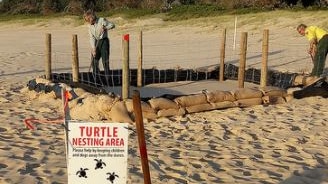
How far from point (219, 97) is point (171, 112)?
36.1 inches

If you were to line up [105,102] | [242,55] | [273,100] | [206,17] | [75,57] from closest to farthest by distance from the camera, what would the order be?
[105,102], [273,100], [75,57], [242,55], [206,17]

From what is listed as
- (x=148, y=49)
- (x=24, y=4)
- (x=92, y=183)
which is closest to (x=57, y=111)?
(x=92, y=183)

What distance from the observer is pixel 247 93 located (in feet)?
29.3

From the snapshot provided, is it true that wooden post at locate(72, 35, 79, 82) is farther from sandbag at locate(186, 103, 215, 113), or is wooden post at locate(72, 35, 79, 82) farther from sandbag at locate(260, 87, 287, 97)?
sandbag at locate(260, 87, 287, 97)

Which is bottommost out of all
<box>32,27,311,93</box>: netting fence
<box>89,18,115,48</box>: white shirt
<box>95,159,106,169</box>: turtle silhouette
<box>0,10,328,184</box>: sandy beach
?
<box>32,27,311,93</box>: netting fence

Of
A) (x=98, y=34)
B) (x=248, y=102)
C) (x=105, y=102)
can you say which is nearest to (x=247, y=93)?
(x=248, y=102)

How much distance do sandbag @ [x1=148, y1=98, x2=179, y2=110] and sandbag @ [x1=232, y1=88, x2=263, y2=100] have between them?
1136 mm

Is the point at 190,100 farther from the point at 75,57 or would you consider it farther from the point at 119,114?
the point at 75,57

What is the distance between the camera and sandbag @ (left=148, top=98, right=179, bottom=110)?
8031 millimetres

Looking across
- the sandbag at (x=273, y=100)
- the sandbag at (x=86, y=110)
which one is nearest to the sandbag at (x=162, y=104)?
the sandbag at (x=86, y=110)

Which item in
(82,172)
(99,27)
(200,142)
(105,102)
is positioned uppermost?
(99,27)

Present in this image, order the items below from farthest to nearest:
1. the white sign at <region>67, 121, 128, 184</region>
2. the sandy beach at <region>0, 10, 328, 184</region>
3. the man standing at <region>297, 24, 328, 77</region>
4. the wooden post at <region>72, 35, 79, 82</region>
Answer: the man standing at <region>297, 24, 328, 77</region> < the wooden post at <region>72, 35, 79, 82</region> < the sandy beach at <region>0, 10, 328, 184</region> < the white sign at <region>67, 121, 128, 184</region>

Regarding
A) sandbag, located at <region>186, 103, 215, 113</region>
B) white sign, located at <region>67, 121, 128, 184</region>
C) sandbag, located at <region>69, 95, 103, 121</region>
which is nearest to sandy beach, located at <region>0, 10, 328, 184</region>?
sandbag, located at <region>186, 103, 215, 113</region>

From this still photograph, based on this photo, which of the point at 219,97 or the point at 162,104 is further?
the point at 219,97
